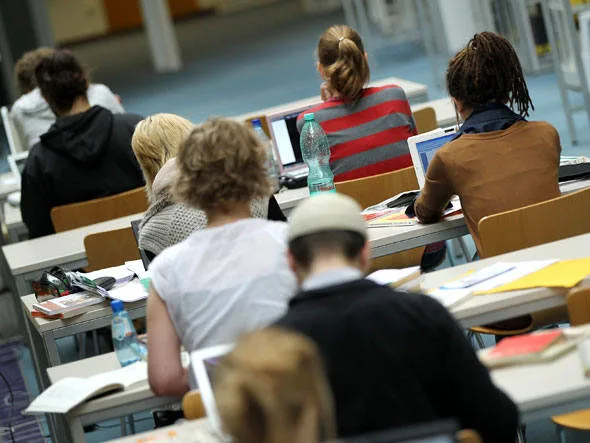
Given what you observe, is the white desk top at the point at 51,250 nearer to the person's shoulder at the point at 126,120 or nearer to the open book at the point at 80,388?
the person's shoulder at the point at 126,120

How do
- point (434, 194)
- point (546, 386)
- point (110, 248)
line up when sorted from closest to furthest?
point (546, 386)
point (434, 194)
point (110, 248)

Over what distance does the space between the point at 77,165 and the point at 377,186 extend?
1.94m

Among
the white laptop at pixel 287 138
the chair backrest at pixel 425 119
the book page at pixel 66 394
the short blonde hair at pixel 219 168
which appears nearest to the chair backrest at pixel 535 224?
the short blonde hair at pixel 219 168

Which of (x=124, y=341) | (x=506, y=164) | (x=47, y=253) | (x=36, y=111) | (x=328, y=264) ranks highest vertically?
(x=36, y=111)

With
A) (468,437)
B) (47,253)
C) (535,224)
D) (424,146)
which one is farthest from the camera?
(47,253)

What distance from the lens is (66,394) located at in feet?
10.3

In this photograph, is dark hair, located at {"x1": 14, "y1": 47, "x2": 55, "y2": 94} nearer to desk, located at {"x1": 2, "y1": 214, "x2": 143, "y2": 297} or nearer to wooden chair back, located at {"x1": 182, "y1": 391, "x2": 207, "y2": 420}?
desk, located at {"x1": 2, "y1": 214, "x2": 143, "y2": 297}

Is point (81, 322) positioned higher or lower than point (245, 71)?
lower

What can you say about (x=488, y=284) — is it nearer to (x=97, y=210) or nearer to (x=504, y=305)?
(x=504, y=305)

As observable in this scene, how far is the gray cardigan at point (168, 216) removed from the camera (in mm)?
3834

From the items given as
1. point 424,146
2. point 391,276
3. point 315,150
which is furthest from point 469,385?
point 315,150

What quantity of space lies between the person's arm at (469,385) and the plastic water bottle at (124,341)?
1.39m

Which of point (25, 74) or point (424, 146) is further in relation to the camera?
point (25, 74)

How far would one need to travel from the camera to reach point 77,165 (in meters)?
5.98
